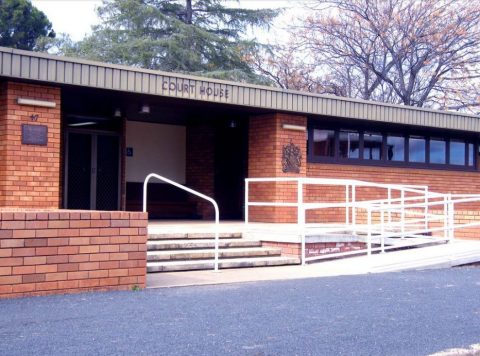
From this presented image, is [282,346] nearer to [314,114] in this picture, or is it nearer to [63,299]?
[63,299]

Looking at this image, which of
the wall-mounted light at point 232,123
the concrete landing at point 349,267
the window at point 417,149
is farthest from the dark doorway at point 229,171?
the concrete landing at point 349,267

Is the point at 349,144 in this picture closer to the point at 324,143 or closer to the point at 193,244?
the point at 324,143

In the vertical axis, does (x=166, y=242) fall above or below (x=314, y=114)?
below

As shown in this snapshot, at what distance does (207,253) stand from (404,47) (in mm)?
21567

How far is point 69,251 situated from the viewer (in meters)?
7.96

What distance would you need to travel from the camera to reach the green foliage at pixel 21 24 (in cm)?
3909

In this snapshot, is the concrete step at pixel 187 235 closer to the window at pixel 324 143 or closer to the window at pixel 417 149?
the window at pixel 324 143

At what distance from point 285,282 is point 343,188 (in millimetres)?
7423

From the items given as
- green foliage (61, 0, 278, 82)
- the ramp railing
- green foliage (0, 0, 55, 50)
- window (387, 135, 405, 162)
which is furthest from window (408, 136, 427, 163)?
green foliage (0, 0, 55, 50)

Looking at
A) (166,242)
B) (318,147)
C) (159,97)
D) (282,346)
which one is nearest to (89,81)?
(159,97)

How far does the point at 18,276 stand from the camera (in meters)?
7.59

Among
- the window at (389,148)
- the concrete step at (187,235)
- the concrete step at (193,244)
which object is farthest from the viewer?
the window at (389,148)

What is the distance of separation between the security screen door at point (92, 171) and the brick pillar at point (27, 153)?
333 centimetres

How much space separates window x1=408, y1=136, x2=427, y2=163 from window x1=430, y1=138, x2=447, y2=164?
1.02 ft
